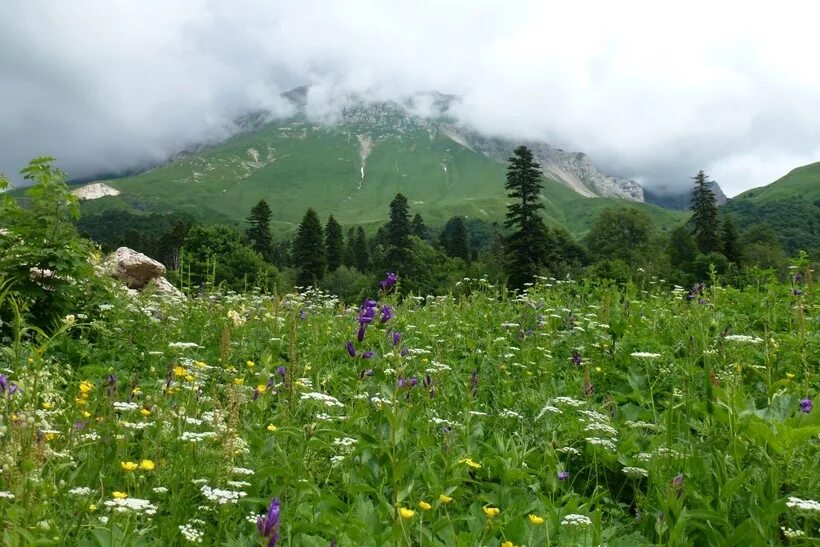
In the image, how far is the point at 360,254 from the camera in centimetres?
11706

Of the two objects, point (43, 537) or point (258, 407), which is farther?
point (258, 407)

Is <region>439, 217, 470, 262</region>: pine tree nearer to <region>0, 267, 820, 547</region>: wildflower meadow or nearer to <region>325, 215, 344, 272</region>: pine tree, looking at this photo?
<region>325, 215, 344, 272</region>: pine tree

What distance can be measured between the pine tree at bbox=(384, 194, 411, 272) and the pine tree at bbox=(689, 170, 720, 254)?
127 feet

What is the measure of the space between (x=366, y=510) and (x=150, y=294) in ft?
28.1

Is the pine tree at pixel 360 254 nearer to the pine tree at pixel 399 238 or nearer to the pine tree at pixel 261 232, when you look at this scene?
the pine tree at pixel 261 232

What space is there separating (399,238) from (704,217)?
4228cm

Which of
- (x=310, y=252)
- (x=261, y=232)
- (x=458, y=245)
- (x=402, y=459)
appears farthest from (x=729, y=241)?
(x=402, y=459)

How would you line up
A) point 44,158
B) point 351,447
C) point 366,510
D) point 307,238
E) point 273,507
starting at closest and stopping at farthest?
1. point 273,507
2. point 366,510
3. point 351,447
4. point 44,158
5. point 307,238

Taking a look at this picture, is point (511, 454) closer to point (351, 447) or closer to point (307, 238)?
point (351, 447)

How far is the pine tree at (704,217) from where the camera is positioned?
7812 centimetres

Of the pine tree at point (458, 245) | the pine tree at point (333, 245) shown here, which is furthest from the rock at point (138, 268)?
the pine tree at point (458, 245)

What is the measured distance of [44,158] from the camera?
26.7 ft

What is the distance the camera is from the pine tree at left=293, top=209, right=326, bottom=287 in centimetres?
9075

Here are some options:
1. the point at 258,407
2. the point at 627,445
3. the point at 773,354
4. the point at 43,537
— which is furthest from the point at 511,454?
the point at 773,354
